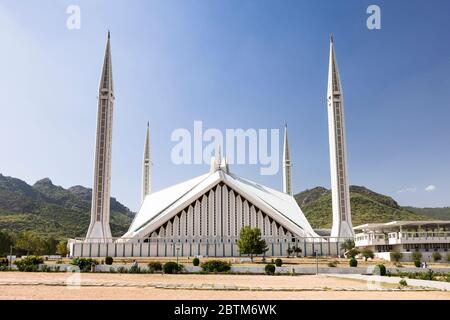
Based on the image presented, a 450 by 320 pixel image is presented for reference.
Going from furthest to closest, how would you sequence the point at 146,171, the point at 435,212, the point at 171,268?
the point at 435,212 < the point at 146,171 < the point at 171,268

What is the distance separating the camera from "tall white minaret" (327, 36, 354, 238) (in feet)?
138

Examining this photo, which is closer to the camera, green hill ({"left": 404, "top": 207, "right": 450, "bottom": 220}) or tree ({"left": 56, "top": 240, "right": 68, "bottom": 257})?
tree ({"left": 56, "top": 240, "right": 68, "bottom": 257})

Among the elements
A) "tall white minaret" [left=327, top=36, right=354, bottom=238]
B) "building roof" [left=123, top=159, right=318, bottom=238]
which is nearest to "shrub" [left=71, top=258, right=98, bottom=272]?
"building roof" [left=123, top=159, right=318, bottom=238]

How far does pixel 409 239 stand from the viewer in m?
34.8

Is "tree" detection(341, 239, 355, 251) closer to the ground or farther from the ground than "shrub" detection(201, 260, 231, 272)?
farther from the ground

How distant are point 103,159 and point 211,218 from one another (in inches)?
483

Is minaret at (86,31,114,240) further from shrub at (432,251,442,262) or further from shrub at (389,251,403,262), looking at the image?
shrub at (432,251,442,262)

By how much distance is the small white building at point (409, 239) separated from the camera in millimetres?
34375

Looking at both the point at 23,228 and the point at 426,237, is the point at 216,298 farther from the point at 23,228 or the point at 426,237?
the point at 23,228

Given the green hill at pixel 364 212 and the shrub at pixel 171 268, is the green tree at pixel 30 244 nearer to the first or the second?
the shrub at pixel 171 268

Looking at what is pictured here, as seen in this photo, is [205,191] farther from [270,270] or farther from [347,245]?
[270,270]

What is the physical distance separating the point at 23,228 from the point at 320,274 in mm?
54682

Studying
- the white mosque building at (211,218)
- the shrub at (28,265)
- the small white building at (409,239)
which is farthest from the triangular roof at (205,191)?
the shrub at (28,265)

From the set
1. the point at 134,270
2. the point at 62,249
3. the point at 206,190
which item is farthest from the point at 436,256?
the point at 62,249
